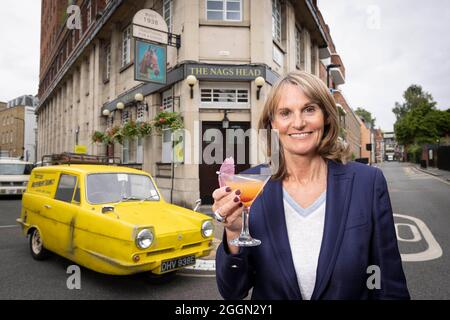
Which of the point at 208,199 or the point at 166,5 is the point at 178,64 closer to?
the point at 166,5

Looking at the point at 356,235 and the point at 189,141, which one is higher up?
the point at 189,141

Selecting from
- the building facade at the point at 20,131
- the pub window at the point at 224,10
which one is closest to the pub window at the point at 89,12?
the pub window at the point at 224,10

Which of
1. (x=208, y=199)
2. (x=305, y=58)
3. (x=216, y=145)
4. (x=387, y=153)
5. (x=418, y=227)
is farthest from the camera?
(x=387, y=153)

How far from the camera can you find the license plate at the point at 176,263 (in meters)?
4.05

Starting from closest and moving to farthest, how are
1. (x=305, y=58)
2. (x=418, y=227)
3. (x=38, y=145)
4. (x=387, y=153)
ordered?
(x=418, y=227), (x=305, y=58), (x=38, y=145), (x=387, y=153)

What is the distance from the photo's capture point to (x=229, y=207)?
1.32 meters

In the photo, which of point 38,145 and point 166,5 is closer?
point 166,5

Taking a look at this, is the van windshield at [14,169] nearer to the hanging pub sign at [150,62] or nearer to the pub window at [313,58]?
the hanging pub sign at [150,62]

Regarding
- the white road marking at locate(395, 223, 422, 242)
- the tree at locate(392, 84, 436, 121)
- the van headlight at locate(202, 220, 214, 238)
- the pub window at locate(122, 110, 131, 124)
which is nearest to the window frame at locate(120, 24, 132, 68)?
the pub window at locate(122, 110, 131, 124)

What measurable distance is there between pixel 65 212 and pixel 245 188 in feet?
14.3

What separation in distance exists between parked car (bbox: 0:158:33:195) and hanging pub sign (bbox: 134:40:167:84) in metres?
8.37

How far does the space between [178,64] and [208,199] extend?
5.33m

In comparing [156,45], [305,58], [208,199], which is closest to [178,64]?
[156,45]

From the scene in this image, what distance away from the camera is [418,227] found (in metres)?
7.70
